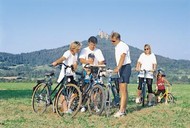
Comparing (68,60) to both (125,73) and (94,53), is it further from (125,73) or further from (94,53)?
(125,73)

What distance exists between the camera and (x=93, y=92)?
34.6 feet

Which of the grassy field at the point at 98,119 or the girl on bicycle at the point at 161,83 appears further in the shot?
the girl on bicycle at the point at 161,83

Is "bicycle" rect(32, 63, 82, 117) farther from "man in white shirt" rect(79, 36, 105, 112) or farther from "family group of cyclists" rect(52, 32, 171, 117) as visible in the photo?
"man in white shirt" rect(79, 36, 105, 112)

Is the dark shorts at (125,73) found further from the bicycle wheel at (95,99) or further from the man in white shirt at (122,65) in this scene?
the bicycle wheel at (95,99)

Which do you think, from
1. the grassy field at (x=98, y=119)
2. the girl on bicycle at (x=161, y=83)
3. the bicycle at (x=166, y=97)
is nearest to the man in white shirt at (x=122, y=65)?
the grassy field at (x=98, y=119)

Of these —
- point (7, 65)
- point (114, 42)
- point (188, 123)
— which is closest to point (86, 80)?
point (114, 42)

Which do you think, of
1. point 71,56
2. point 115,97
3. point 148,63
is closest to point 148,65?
point 148,63

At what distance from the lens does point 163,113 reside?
11211 millimetres

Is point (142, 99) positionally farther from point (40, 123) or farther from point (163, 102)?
point (40, 123)

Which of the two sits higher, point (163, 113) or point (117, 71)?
point (117, 71)

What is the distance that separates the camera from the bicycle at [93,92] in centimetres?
1048

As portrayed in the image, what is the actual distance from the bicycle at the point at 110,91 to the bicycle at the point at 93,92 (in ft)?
0.60

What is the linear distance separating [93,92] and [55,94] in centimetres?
100

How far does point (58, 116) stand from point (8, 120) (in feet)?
4.28
